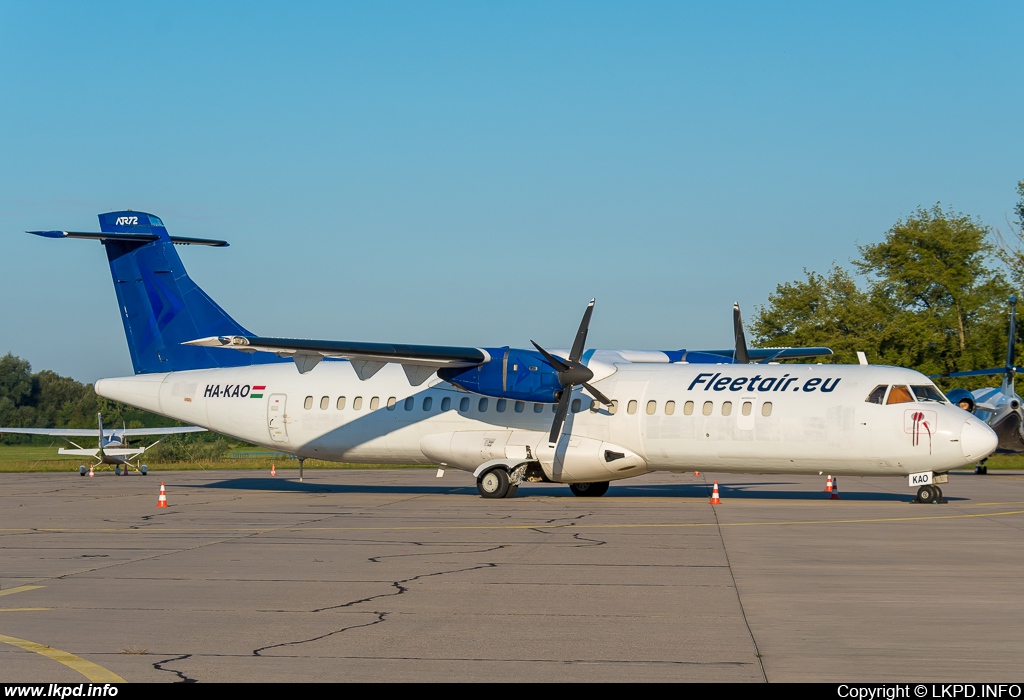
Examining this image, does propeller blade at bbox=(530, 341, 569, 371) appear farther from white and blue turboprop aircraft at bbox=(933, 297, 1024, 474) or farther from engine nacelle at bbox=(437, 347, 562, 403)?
white and blue turboprop aircraft at bbox=(933, 297, 1024, 474)

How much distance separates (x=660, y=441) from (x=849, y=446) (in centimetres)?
393

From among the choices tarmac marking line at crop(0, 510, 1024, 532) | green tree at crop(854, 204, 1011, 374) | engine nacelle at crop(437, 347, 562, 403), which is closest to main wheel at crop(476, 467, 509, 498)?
engine nacelle at crop(437, 347, 562, 403)

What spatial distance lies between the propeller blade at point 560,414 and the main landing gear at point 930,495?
7.63 metres

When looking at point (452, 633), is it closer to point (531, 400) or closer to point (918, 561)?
point (918, 561)

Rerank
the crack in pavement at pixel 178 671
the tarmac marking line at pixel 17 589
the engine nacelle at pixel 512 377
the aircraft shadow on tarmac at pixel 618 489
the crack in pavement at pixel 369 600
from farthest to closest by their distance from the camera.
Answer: the aircraft shadow on tarmac at pixel 618 489
the engine nacelle at pixel 512 377
the tarmac marking line at pixel 17 589
the crack in pavement at pixel 369 600
the crack in pavement at pixel 178 671

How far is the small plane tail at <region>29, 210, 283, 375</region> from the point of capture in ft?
89.5

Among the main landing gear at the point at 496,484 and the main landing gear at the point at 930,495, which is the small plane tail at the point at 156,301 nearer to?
the main landing gear at the point at 496,484

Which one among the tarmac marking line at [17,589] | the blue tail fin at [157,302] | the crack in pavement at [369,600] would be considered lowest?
the tarmac marking line at [17,589]

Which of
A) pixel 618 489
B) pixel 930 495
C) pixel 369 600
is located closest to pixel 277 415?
pixel 618 489

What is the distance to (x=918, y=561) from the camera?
13.0 metres

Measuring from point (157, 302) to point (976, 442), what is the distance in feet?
65.4

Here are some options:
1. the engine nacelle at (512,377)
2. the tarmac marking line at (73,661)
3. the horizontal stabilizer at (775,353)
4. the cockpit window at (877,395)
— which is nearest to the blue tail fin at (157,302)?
the engine nacelle at (512,377)

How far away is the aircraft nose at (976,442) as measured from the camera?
19922 mm

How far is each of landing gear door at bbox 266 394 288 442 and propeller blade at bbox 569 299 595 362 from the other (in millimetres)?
7742
